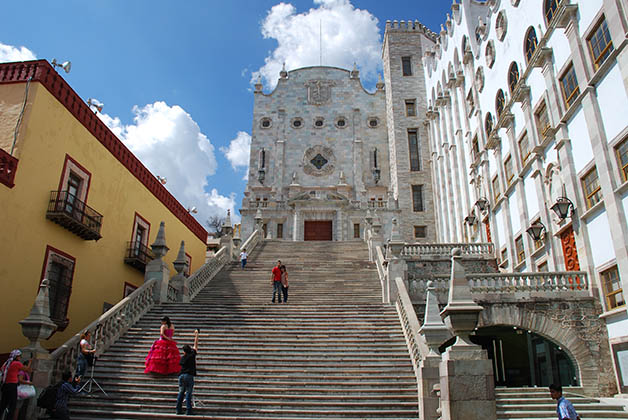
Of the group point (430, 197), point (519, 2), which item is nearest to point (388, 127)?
point (430, 197)

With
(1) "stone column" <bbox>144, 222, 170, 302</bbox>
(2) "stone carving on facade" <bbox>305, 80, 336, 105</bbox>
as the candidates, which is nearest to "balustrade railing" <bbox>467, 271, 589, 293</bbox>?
(1) "stone column" <bbox>144, 222, 170, 302</bbox>

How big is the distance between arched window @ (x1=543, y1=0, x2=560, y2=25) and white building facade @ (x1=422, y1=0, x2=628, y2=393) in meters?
0.04

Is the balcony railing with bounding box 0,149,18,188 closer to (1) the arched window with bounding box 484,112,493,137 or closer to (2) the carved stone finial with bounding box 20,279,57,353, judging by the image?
(2) the carved stone finial with bounding box 20,279,57,353

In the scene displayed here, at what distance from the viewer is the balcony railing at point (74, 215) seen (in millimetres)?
14875

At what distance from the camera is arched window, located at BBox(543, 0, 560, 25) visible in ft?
57.9

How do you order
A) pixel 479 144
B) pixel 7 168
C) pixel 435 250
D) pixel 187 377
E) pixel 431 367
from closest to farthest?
pixel 187 377 < pixel 431 367 < pixel 7 168 < pixel 435 250 < pixel 479 144

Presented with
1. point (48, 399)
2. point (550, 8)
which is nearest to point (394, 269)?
point (48, 399)

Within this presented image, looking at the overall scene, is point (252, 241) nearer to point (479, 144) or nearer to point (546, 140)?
point (479, 144)

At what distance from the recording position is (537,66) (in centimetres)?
1861

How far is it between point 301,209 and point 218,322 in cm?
2061

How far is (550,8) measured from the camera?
1803cm

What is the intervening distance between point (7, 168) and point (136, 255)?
7.76 meters

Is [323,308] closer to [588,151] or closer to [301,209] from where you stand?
[588,151]

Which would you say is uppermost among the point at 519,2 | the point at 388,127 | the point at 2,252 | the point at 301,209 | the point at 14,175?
the point at 388,127
